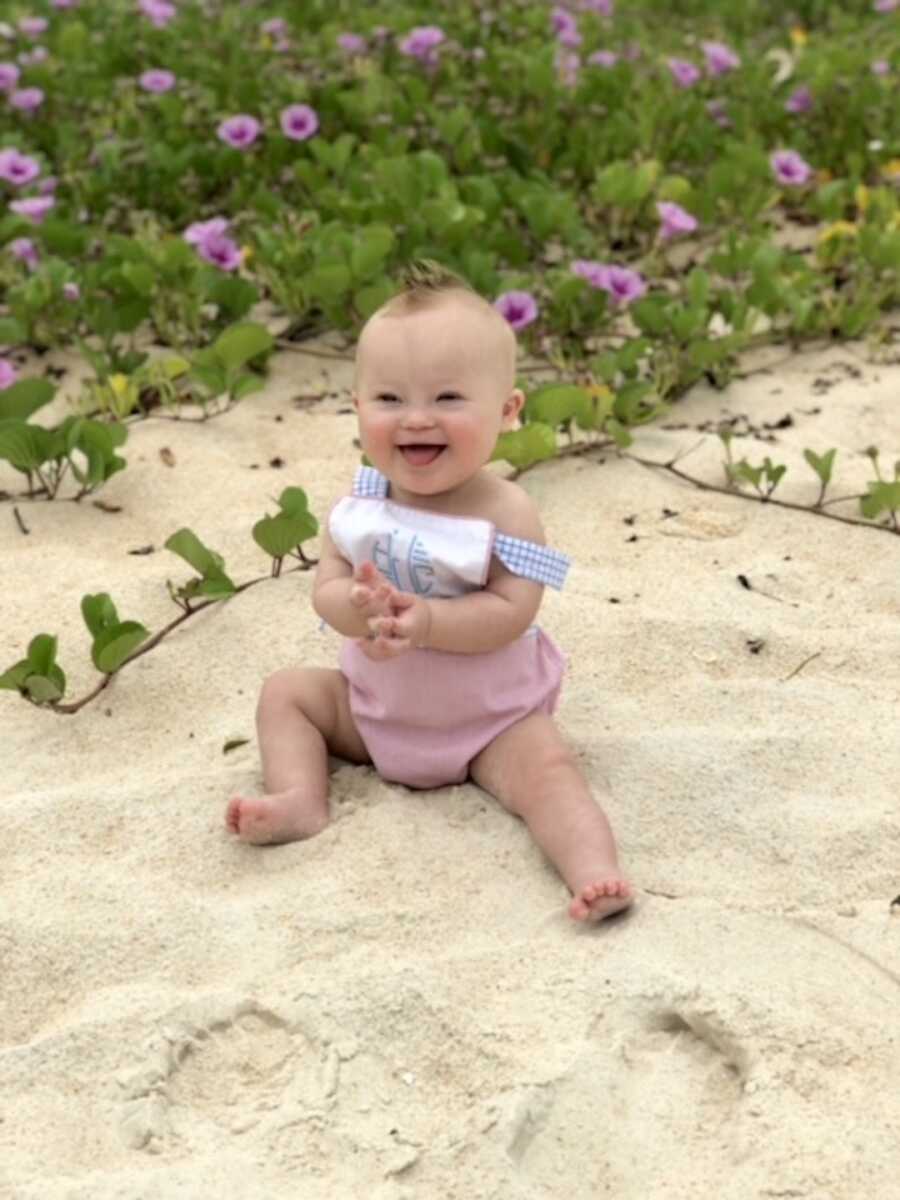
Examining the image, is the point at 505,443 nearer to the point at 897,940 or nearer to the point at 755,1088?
the point at 897,940

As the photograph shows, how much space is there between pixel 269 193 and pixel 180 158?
13.1 inches

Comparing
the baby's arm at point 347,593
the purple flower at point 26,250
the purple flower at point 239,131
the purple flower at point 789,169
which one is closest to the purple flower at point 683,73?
the purple flower at point 789,169

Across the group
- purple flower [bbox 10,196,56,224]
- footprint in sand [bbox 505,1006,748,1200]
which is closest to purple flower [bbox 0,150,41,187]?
purple flower [bbox 10,196,56,224]

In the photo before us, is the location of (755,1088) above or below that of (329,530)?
below

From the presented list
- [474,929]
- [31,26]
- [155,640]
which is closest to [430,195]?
[31,26]

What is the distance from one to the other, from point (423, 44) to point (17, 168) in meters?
1.72

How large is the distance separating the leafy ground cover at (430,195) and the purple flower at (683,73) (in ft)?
0.05

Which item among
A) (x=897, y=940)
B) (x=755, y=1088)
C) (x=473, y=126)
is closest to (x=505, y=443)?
(x=897, y=940)

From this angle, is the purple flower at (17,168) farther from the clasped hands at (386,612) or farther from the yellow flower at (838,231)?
the clasped hands at (386,612)

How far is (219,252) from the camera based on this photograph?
15.6ft

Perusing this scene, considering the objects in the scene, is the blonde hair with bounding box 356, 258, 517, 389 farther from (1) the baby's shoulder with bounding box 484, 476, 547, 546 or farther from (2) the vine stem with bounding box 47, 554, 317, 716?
(2) the vine stem with bounding box 47, 554, 317, 716

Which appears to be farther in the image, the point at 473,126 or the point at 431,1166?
the point at 473,126

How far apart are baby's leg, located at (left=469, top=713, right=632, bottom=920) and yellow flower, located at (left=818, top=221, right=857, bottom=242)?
8.85 ft

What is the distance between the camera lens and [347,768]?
2.85 m
